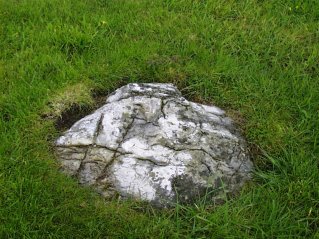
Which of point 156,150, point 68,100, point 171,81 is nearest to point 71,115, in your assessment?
point 68,100

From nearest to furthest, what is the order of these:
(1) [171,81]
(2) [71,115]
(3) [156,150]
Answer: (3) [156,150]
(2) [71,115]
(1) [171,81]

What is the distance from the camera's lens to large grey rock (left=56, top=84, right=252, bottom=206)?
3.23 metres

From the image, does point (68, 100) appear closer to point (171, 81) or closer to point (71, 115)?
point (71, 115)

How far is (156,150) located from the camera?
3.41m

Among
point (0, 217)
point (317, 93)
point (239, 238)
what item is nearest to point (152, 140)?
point (239, 238)

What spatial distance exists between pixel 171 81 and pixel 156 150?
962mm

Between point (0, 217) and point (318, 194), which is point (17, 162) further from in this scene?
point (318, 194)

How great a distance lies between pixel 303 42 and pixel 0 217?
11.0 ft

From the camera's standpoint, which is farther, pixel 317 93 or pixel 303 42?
pixel 303 42

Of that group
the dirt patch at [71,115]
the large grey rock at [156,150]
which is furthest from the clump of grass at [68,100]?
the large grey rock at [156,150]

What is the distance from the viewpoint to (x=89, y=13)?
4.83 metres

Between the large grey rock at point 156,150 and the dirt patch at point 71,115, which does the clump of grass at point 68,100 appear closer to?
the dirt patch at point 71,115

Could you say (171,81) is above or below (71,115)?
above

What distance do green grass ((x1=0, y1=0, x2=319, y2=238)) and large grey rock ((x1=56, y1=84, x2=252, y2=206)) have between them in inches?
4.8
